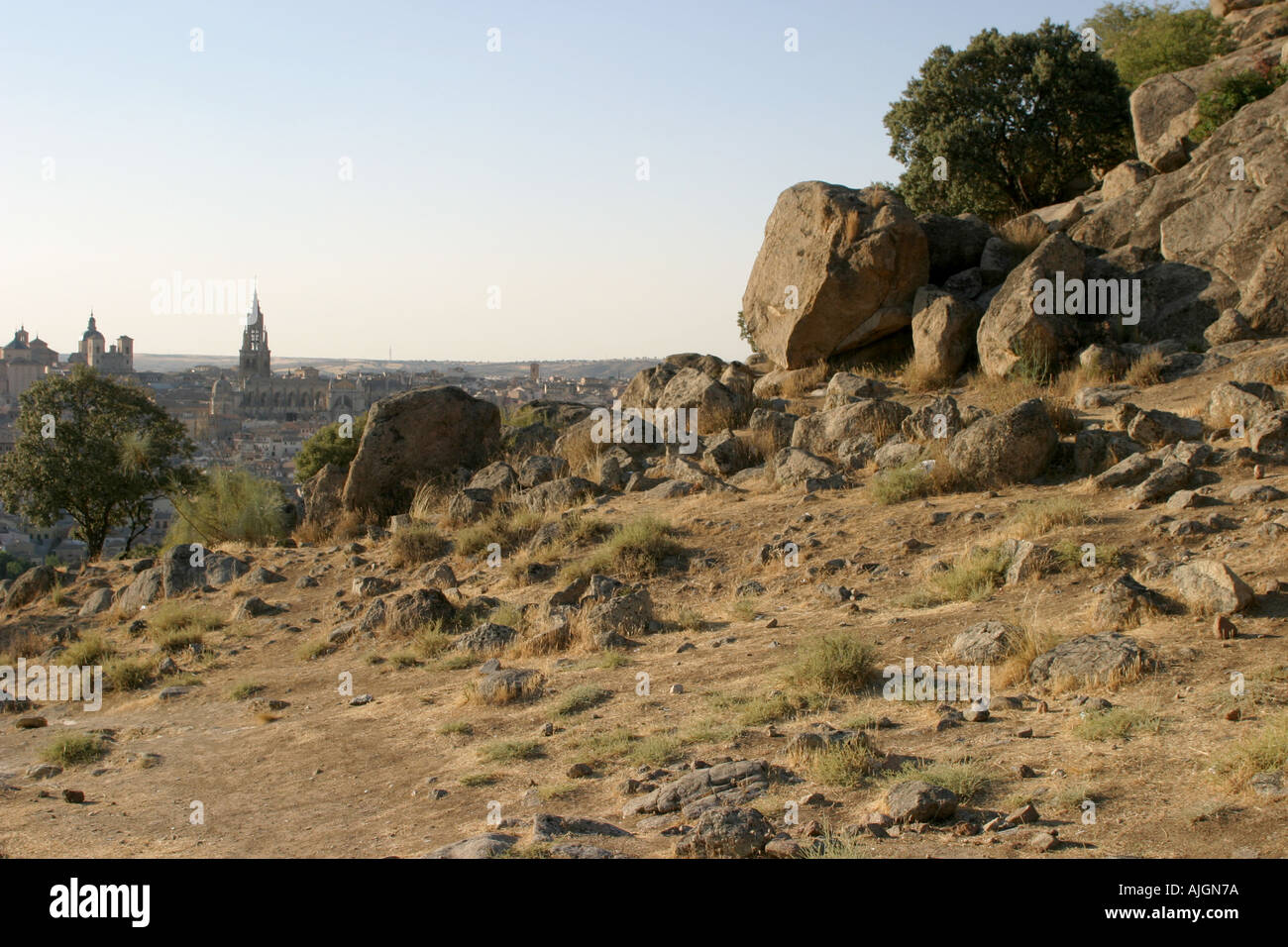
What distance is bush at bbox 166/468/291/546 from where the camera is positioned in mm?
15867

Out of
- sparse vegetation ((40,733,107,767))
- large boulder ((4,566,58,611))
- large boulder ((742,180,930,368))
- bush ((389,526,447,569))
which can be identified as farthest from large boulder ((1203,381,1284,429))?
large boulder ((4,566,58,611))

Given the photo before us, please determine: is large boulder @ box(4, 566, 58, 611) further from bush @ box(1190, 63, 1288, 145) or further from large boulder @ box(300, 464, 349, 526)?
bush @ box(1190, 63, 1288, 145)

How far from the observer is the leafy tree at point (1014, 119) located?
21859mm

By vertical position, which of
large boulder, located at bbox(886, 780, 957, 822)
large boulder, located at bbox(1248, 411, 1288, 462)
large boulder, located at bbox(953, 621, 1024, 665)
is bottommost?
large boulder, located at bbox(886, 780, 957, 822)

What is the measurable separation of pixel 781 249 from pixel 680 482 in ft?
17.4

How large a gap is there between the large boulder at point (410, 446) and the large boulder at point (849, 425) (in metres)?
5.24

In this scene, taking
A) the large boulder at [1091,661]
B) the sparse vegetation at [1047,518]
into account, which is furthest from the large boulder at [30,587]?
the large boulder at [1091,661]

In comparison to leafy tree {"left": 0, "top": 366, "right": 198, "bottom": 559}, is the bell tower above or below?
above

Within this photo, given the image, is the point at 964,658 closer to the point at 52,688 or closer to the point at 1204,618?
the point at 1204,618

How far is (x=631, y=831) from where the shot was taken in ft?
17.3

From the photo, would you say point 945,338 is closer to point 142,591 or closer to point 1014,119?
point 1014,119

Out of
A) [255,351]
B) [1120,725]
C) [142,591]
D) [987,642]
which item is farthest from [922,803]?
[255,351]

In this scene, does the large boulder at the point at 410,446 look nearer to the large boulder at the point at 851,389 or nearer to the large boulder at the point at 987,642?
the large boulder at the point at 851,389

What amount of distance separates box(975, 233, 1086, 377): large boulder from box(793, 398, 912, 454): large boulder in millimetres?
1723
